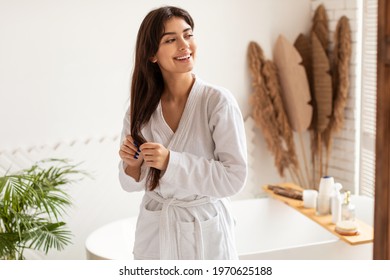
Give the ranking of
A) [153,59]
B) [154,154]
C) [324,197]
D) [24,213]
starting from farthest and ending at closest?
[324,197] < [24,213] < [153,59] < [154,154]

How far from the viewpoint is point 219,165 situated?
143 centimetres

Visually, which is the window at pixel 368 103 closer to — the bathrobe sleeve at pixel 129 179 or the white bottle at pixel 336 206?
the white bottle at pixel 336 206

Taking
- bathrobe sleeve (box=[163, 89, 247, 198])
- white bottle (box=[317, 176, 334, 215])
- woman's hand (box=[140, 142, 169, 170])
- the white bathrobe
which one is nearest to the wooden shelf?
white bottle (box=[317, 176, 334, 215])

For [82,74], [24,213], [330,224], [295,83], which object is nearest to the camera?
[24,213]

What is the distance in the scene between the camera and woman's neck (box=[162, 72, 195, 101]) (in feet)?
4.99

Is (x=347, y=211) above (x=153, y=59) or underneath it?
underneath

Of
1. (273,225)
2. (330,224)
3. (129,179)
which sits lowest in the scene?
(273,225)

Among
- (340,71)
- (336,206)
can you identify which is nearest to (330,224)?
(336,206)

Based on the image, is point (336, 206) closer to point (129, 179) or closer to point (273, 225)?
point (273, 225)

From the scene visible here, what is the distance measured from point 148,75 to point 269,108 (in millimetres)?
2205

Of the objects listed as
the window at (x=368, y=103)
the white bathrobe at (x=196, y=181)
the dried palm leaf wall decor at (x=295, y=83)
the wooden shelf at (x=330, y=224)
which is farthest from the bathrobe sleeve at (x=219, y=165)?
the dried palm leaf wall decor at (x=295, y=83)

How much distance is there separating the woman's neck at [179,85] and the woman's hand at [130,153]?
17 centimetres

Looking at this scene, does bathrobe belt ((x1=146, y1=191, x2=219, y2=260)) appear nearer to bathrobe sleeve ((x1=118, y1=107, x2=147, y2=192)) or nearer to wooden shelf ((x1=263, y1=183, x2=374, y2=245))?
bathrobe sleeve ((x1=118, y1=107, x2=147, y2=192))

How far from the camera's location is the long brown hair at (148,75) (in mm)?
1447
